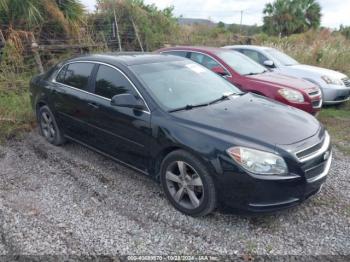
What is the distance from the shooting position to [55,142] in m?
5.48

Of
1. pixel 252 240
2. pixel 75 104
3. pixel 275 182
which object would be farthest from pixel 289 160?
pixel 75 104

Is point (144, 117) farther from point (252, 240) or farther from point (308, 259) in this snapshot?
point (308, 259)

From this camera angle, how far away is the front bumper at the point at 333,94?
25.4 ft

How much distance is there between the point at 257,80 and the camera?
664 centimetres

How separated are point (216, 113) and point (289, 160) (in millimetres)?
965

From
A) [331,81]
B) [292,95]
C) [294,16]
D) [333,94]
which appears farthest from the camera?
[294,16]

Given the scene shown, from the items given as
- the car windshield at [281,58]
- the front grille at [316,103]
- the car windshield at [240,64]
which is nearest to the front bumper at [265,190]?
the front grille at [316,103]

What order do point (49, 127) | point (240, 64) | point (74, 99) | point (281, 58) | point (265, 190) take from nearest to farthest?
point (265, 190), point (74, 99), point (49, 127), point (240, 64), point (281, 58)

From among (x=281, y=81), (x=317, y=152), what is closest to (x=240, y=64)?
(x=281, y=81)

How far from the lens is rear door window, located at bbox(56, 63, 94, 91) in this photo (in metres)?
4.67

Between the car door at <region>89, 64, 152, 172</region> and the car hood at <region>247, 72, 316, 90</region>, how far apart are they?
3.35 m

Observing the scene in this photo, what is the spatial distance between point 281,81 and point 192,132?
389cm

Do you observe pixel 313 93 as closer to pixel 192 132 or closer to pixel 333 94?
pixel 333 94

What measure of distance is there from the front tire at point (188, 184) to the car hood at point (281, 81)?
365 centimetres
